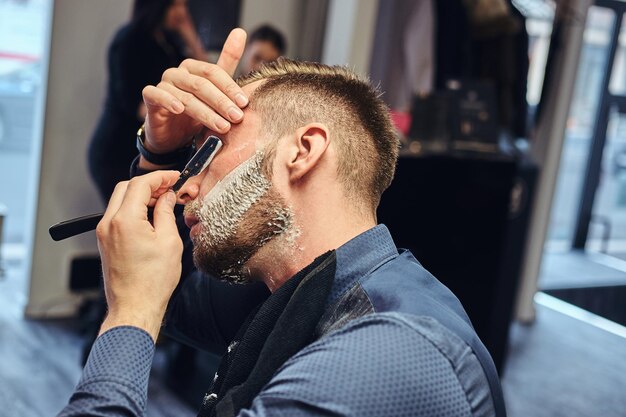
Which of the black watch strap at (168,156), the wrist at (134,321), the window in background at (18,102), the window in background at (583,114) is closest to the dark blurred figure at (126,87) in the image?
the window in background at (18,102)

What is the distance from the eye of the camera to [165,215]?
114 cm

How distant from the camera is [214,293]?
→ 148 cm

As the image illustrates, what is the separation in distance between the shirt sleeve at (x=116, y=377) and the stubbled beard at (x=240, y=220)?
246 millimetres

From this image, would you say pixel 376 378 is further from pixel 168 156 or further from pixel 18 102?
pixel 18 102

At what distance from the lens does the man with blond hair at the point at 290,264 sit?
914 mm

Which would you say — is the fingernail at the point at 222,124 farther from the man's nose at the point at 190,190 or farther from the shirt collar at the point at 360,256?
the shirt collar at the point at 360,256

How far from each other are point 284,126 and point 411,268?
0.29 metres

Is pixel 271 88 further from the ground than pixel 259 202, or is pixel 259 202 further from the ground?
pixel 271 88

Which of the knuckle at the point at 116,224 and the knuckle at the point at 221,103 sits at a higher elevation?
the knuckle at the point at 221,103

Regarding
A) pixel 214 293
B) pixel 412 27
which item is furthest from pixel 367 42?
pixel 214 293

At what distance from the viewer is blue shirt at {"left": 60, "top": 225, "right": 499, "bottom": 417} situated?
0.89 meters

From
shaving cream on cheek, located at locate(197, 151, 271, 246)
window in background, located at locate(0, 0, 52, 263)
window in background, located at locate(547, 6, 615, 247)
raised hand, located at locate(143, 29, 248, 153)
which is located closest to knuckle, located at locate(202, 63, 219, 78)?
raised hand, located at locate(143, 29, 248, 153)

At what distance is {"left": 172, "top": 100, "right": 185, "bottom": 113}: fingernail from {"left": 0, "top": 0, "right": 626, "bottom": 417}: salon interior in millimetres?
1824

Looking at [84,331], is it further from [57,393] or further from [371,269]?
[371,269]
